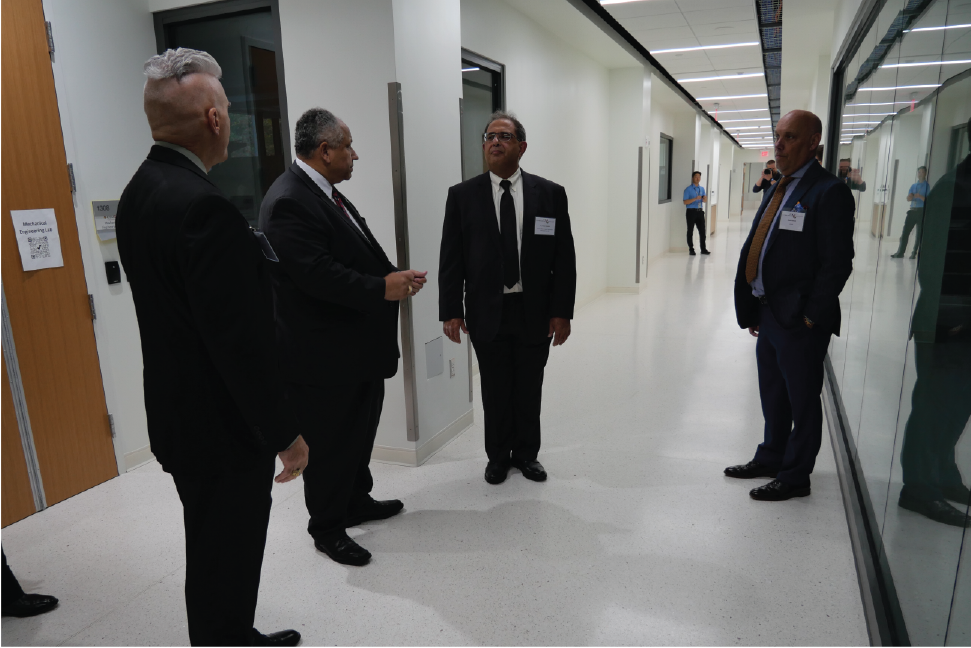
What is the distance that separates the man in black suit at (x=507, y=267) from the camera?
114 inches

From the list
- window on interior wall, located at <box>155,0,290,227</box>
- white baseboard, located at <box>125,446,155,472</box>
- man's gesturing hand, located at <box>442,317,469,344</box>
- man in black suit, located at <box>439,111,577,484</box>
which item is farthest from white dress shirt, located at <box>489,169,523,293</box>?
white baseboard, located at <box>125,446,155,472</box>

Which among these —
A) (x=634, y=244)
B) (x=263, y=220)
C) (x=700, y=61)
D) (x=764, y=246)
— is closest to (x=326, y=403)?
Result: (x=263, y=220)

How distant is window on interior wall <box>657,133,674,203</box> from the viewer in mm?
12433

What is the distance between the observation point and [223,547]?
1.57 metres

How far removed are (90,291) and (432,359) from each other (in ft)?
6.10

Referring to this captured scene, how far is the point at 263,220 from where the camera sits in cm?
229

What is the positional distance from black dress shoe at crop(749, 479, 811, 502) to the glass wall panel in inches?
12.1

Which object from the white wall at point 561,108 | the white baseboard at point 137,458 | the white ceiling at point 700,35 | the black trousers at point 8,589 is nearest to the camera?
the black trousers at point 8,589

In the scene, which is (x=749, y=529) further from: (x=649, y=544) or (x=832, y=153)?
(x=832, y=153)

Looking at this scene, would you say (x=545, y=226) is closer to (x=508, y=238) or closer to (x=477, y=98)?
(x=508, y=238)

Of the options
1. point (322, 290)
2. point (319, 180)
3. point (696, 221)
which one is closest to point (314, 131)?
point (319, 180)

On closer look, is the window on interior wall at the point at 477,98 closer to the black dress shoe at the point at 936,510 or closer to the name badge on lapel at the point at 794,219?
the name badge on lapel at the point at 794,219

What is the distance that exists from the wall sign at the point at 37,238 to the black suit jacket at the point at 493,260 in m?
1.95

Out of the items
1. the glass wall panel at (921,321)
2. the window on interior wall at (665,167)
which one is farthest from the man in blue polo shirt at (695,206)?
the glass wall panel at (921,321)
